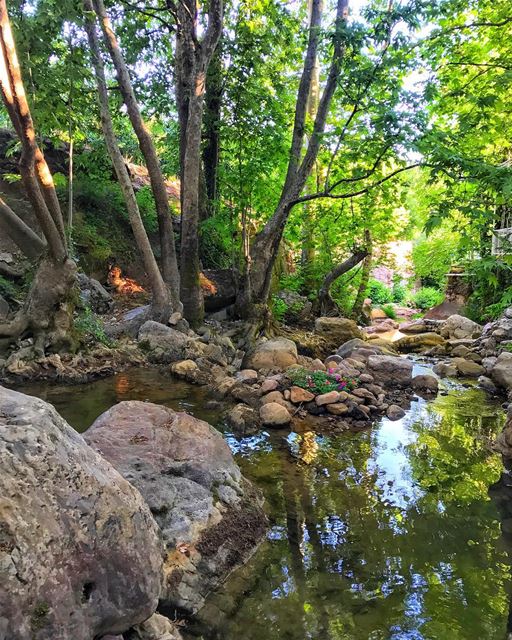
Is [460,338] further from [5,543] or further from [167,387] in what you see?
[5,543]

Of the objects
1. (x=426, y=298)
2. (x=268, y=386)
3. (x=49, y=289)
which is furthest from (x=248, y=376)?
(x=426, y=298)

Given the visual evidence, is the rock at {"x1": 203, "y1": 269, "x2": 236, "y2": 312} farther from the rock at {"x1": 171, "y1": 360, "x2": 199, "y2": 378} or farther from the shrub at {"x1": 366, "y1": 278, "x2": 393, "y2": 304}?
the shrub at {"x1": 366, "y1": 278, "x2": 393, "y2": 304}

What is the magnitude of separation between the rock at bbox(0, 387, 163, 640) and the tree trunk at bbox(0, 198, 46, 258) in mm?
6494

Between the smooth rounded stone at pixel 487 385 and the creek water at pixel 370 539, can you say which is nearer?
the creek water at pixel 370 539

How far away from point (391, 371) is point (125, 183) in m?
6.39

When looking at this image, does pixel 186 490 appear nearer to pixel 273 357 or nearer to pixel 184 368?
pixel 184 368

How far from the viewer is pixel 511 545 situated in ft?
11.2

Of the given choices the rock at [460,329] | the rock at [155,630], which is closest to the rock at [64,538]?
the rock at [155,630]

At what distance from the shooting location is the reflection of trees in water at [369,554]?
2588mm

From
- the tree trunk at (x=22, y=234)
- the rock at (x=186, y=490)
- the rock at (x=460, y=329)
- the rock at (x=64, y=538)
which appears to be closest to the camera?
the rock at (x=64, y=538)

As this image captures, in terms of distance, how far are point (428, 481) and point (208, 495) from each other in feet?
7.92

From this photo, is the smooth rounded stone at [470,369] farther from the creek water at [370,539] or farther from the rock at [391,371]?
the creek water at [370,539]

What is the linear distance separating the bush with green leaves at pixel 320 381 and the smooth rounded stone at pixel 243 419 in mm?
1164

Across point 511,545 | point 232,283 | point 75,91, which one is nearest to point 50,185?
point 75,91
